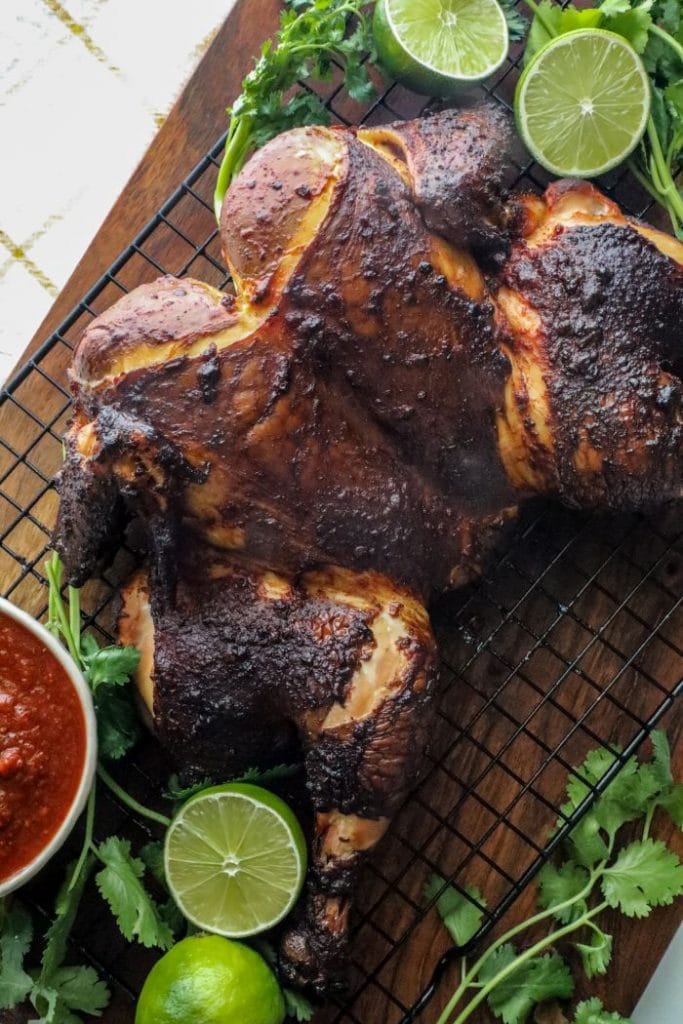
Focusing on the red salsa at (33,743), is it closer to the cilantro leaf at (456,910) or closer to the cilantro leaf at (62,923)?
the cilantro leaf at (62,923)

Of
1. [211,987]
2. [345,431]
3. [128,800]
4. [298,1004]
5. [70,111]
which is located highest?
[70,111]

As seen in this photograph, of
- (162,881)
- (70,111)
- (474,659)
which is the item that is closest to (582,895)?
(474,659)

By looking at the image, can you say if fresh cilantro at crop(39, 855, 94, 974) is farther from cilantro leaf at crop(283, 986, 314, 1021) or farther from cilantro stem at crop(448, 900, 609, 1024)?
cilantro stem at crop(448, 900, 609, 1024)

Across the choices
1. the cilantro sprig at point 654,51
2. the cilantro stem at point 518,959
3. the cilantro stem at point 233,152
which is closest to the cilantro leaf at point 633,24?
the cilantro sprig at point 654,51

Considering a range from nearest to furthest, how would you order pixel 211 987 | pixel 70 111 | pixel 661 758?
pixel 211 987 < pixel 661 758 < pixel 70 111

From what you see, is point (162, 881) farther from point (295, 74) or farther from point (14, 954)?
point (295, 74)
